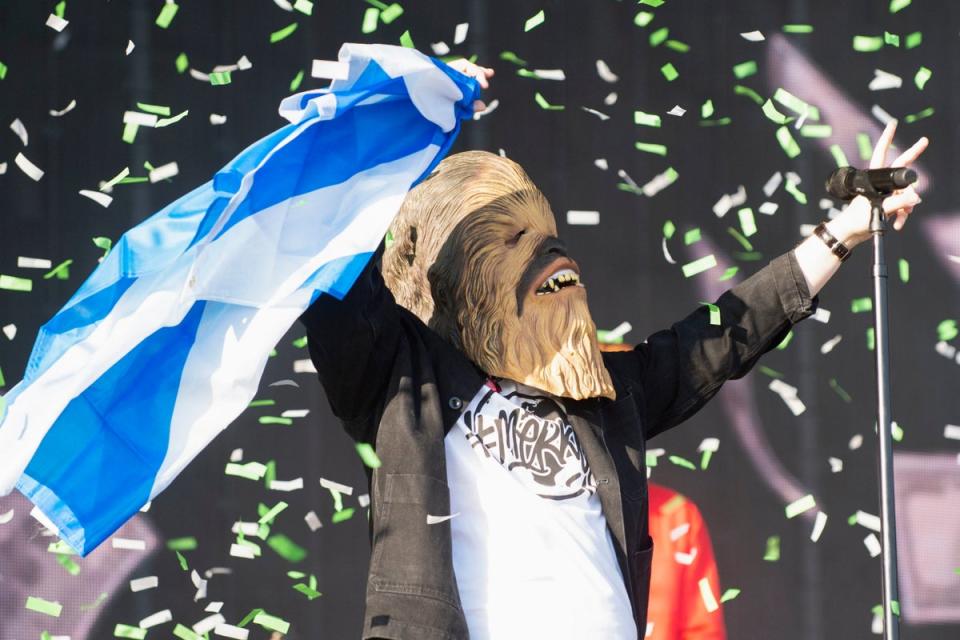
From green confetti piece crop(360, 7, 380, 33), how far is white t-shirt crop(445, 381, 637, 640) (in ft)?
4.28

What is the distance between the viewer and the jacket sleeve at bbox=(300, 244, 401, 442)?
2.12 metres

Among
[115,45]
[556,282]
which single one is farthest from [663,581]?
[115,45]

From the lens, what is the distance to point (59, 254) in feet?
10.4

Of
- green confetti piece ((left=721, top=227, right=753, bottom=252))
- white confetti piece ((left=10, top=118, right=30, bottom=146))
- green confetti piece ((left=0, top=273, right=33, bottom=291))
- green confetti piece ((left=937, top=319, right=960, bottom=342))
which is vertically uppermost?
white confetti piece ((left=10, top=118, right=30, bottom=146))

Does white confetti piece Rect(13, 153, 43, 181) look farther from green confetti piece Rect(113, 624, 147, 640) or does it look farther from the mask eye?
the mask eye

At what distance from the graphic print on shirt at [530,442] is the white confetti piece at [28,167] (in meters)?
1.45

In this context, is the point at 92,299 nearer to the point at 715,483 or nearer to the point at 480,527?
the point at 480,527

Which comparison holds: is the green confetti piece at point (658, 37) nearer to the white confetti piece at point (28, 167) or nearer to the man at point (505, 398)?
the man at point (505, 398)

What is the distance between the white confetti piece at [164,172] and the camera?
10.4 feet

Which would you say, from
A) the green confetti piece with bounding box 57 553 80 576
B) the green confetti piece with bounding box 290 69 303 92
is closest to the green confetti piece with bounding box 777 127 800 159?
the green confetti piece with bounding box 290 69 303 92

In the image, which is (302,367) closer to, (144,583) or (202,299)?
(144,583)

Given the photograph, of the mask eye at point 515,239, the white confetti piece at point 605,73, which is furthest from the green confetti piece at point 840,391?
the mask eye at point 515,239

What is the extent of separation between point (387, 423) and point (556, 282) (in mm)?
412

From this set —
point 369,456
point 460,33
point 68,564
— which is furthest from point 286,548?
point 460,33
